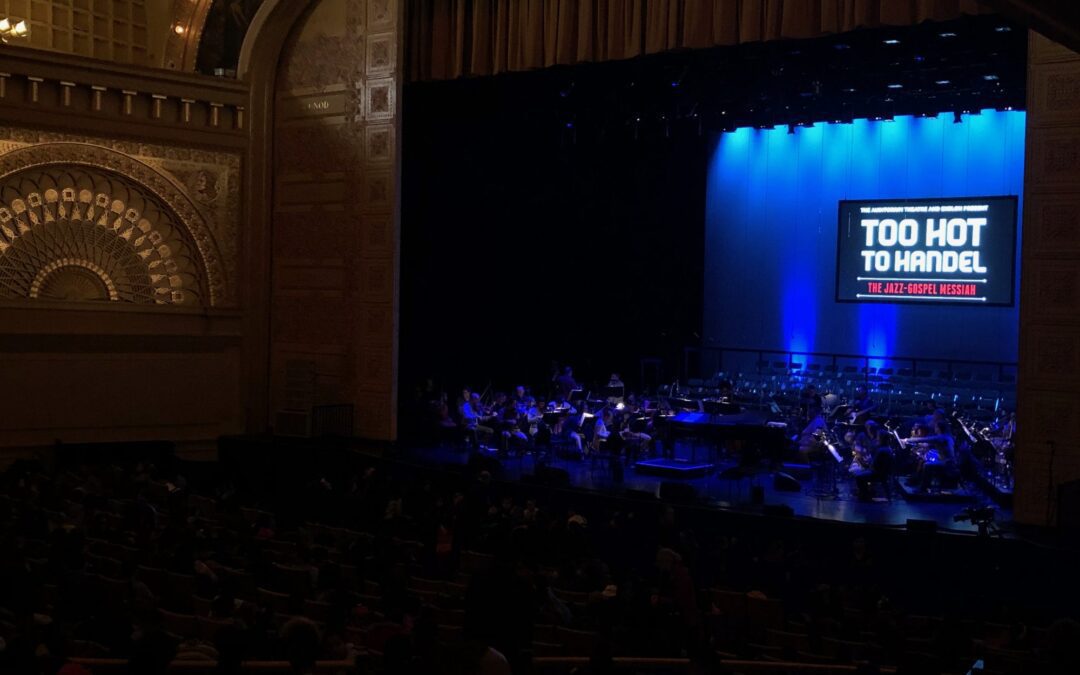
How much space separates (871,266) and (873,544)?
1154 centimetres

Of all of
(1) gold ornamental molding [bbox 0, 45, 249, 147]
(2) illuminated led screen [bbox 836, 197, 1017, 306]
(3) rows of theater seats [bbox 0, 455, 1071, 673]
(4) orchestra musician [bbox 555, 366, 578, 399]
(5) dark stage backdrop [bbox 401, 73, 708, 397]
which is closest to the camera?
(3) rows of theater seats [bbox 0, 455, 1071, 673]

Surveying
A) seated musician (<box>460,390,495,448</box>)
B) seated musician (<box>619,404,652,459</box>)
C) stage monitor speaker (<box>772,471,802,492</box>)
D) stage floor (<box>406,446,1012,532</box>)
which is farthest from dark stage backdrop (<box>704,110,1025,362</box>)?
seated musician (<box>460,390,495,448</box>)

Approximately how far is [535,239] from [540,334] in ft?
6.43

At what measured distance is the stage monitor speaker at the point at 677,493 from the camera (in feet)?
46.2

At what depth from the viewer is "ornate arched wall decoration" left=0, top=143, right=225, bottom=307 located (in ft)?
54.8

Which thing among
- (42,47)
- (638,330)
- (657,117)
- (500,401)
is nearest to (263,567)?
(500,401)

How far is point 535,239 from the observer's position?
74.7ft

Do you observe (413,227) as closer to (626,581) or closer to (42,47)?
(42,47)

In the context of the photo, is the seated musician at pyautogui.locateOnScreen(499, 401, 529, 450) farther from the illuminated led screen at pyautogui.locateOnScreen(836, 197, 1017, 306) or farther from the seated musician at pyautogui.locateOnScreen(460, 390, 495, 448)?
the illuminated led screen at pyautogui.locateOnScreen(836, 197, 1017, 306)

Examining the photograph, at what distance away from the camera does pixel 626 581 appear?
8.66m

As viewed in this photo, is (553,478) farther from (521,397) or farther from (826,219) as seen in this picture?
(826,219)

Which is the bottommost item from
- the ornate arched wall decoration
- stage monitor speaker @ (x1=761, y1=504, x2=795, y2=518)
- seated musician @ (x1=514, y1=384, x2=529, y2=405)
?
stage monitor speaker @ (x1=761, y1=504, x2=795, y2=518)

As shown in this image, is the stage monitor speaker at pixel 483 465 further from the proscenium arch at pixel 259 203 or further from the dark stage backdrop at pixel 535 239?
the proscenium arch at pixel 259 203

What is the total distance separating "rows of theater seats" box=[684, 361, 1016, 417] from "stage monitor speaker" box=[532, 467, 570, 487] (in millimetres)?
5982
